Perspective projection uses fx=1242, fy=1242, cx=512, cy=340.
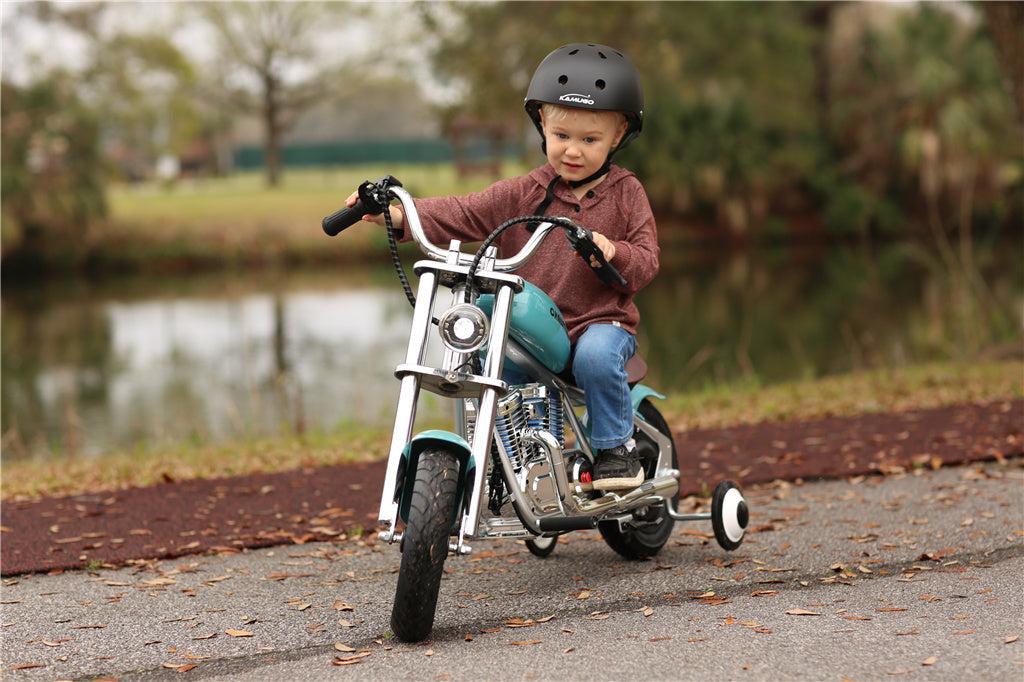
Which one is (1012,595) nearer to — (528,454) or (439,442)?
(528,454)

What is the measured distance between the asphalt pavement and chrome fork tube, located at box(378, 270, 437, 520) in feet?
1.58

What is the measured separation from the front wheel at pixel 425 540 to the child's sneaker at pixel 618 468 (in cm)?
87

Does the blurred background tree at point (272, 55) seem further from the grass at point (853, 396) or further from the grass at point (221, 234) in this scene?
the grass at point (853, 396)

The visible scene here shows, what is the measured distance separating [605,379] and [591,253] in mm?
534

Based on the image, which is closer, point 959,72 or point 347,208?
point 347,208

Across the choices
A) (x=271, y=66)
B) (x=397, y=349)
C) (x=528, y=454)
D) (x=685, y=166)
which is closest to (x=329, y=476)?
(x=528, y=454)

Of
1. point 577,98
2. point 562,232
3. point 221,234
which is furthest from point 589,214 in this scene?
point 221,234

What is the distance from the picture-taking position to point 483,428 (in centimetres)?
407

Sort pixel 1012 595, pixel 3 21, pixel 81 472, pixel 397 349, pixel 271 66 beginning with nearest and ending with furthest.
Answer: pixel 1012 595
pixel 81 472
pixel 397 349
pixel 3 21
pixel 271 66

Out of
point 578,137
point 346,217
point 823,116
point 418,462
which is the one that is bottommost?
point 418,462

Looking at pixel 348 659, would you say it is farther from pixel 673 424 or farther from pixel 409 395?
pixel 673 424

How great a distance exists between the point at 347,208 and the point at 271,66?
4104 centimetres

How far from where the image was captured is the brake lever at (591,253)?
4176 mm

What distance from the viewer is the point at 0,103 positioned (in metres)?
26.5
